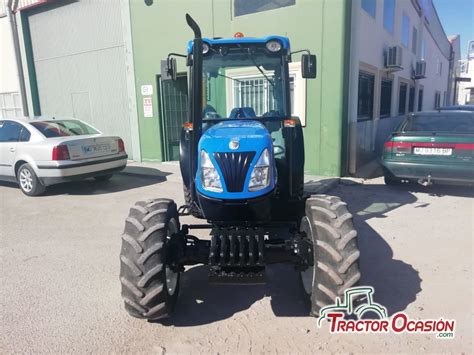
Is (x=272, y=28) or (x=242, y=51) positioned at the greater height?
(x=272, y=28)

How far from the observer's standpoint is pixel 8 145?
7426mm

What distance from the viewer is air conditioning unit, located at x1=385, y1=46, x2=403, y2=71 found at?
10281 millimetres

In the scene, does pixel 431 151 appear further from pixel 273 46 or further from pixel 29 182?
pixel 29 182

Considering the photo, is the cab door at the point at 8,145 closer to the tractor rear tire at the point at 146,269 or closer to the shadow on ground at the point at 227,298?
the shadow on ground at the point at 227,298

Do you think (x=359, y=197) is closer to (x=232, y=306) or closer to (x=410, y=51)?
(x=232, y=306)

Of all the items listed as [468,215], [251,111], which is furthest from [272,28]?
[468,215]

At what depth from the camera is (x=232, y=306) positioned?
320 cm

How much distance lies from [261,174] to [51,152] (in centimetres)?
540

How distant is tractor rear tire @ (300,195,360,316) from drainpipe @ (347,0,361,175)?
5.68 metres

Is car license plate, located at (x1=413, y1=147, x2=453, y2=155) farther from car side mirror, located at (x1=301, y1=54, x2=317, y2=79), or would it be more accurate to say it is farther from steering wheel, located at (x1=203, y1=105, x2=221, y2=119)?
steering wheel, located at (x1=203, y1=105, x2=221, y2=119)

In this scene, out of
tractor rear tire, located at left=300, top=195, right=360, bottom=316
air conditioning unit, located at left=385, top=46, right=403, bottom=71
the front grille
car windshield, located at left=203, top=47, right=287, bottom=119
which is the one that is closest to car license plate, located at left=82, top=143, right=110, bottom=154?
car windshield, located at left=203, top=47, right=287, bottom=119

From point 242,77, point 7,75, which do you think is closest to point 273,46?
point 242,77

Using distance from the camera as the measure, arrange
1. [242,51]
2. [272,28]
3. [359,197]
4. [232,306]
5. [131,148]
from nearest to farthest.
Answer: [232,306]
[242,51]
[359,197]
[272,28]
[131,148]

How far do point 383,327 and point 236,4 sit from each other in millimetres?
7851
